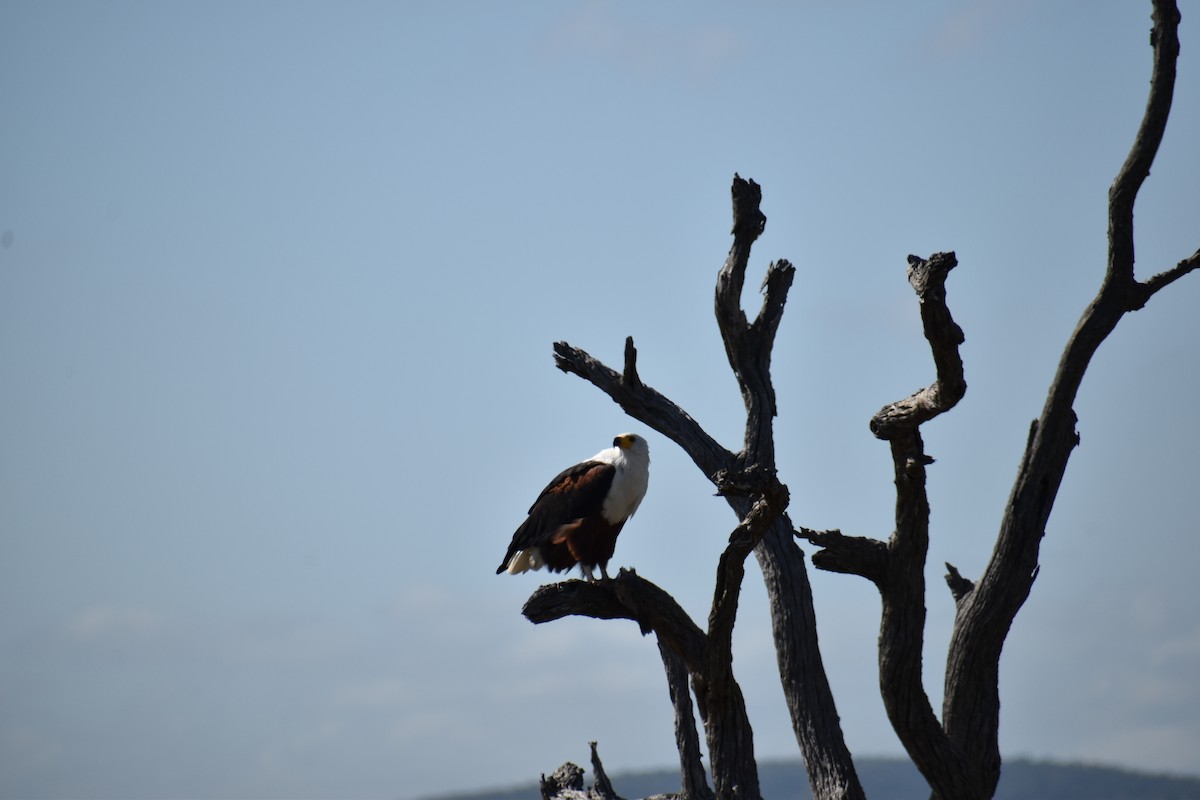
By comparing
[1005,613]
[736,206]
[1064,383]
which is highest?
[736,206]

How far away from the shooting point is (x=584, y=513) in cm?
916

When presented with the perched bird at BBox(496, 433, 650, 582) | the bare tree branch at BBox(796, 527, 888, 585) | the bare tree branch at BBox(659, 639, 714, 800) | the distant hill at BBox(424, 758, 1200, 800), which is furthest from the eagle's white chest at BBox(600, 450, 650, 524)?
the distant hill at BBox(424, 758, 1200, 800)

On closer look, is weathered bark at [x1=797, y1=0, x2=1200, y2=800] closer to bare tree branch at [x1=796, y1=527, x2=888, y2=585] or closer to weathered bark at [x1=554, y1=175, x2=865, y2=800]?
bare tree branch at [x1=796, y1=527, x2=888, y2=585]

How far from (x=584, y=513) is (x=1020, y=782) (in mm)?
54180

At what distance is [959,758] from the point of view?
24.3ft

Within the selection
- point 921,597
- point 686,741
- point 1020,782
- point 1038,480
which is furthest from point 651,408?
point 1020,782

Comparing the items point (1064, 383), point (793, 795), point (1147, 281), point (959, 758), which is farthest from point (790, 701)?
point (793, 795)

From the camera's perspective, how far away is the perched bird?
9.09 m

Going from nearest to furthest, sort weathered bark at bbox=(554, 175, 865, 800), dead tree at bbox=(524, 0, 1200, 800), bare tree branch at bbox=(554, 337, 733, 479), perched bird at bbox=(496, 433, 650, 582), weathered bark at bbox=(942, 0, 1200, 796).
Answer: dead tree at bbox=(524, 0, 1200, 800) → weathered bark at bbox=(942, 0, 1200, 796) → weathered bark at bbox=(554, 175, 865, 800) → bare tree branch at bbox=(554, 337, 733, 479) → perched bird at bbox=(496, 433, 650, 582)

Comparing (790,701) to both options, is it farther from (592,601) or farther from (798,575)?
(592,601)

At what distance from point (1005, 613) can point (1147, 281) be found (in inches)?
A: 76.4

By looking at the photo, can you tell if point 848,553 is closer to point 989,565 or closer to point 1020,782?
point 989,565

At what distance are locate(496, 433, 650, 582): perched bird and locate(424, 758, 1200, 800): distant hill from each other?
4249 cm

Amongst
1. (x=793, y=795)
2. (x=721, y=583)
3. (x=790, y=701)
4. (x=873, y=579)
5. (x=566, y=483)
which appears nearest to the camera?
(x=721, y=583)
